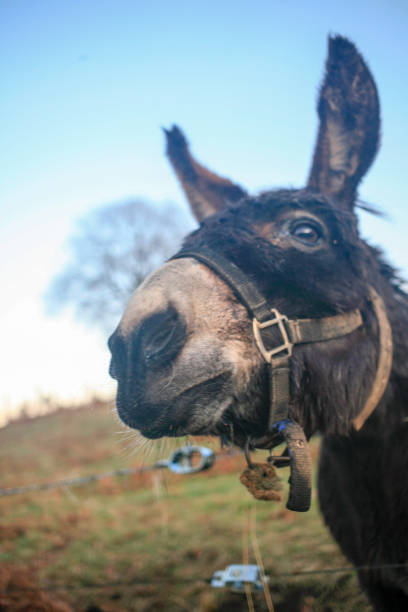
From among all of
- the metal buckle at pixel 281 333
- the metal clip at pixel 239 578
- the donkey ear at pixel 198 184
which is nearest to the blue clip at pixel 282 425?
the metal buckle at pixel 281 333

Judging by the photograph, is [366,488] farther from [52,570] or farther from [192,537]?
[52,570]

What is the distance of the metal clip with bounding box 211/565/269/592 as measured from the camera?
7.12 feet

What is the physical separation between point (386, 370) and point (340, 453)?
616mm

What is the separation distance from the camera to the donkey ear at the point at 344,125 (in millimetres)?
1980

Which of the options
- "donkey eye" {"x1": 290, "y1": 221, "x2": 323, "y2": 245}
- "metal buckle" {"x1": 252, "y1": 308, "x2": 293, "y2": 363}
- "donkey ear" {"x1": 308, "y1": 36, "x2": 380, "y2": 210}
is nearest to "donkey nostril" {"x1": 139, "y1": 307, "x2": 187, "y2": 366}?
"metal buckle" {"x1": 252, "y1": 308, "x2": 293, "y2": 363}

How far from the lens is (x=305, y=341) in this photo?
158 cm

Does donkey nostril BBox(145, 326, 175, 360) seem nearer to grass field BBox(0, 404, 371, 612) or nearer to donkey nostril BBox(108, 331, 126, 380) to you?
donkey nostril BBox(108, 331, 126, 380)

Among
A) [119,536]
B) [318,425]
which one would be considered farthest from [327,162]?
[119,536]

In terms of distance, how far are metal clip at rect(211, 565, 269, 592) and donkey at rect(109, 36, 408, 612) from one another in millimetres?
573

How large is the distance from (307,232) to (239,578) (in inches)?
81.0

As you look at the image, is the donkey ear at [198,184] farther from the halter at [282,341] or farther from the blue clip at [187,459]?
the blue clip at [187,459]

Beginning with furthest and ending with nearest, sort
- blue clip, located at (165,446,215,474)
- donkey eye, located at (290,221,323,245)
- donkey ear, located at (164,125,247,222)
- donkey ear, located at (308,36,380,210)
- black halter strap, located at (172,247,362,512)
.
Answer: donkey ear, located at (164,125,247,222) < blue clip, located at (165,446,215,474) < donkey ear, located at (308,36,380,210) < donkey eye, located at (290,221,323,245) < black halter strap, located at (172,247,362,512)

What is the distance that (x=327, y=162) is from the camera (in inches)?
85.3

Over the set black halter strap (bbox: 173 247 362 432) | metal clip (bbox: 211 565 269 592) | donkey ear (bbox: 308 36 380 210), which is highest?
donkey ear (bbox: 308 36 380 210)
